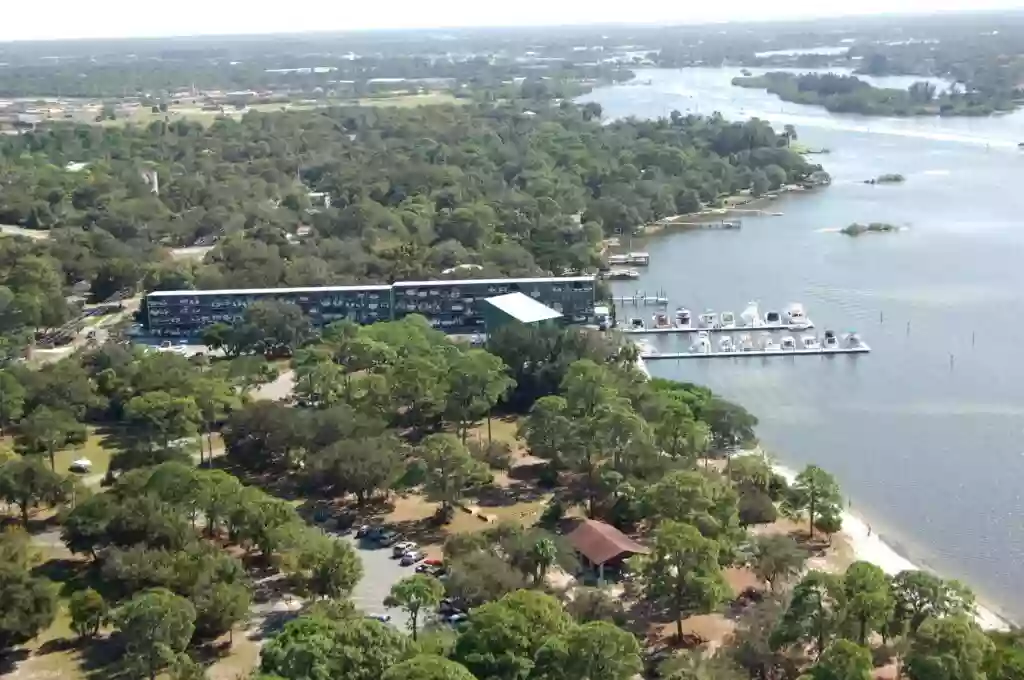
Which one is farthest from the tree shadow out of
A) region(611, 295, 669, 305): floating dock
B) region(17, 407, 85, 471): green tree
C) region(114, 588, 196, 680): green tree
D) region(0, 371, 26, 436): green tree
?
region(611, 295, 669, 305): floating dock

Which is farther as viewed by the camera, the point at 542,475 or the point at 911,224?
the point at 911,224

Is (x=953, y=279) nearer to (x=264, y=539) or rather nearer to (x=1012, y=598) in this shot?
(x=1012, y=598)

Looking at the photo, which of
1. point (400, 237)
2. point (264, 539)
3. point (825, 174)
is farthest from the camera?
point (825, 174)

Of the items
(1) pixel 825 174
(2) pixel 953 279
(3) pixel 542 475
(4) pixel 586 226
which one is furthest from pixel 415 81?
(3) pixel 542 475

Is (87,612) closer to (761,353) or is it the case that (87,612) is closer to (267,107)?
(761,353)

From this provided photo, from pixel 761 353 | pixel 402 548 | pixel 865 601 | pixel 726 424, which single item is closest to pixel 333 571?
pixel 402 548

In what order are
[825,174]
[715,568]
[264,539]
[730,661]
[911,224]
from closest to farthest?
[730,661]
[715,568]
[264,539]
[911,224]
[825,174]

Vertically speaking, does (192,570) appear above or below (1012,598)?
above
